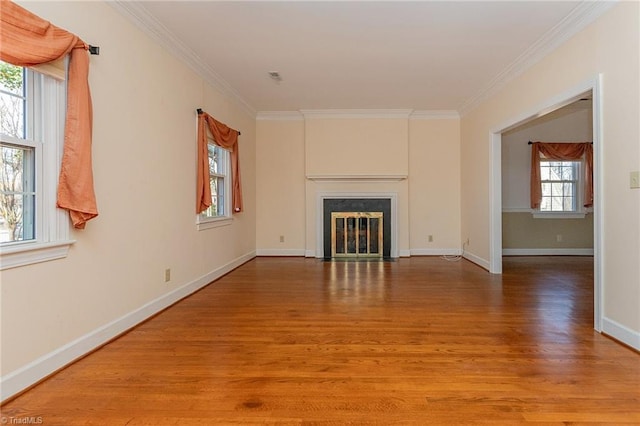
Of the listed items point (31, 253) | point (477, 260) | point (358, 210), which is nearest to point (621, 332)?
point (477, 260)

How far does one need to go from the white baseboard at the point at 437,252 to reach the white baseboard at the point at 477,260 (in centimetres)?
19

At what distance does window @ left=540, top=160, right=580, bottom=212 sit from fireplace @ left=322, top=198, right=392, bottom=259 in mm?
2988

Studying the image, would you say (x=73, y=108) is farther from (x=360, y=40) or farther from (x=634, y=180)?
(x=634, y=180)

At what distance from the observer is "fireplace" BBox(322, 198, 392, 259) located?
6.11m

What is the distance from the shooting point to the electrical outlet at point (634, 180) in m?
2.22

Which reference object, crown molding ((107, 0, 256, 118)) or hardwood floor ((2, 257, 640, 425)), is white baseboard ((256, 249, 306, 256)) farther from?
crown molding ((107, 0, 256, 118))

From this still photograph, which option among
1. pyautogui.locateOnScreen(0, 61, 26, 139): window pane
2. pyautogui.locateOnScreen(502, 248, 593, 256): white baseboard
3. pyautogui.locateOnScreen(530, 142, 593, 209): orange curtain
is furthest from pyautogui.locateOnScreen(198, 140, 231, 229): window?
pyautogui.locateOnScreen(530, 142, 593, 209): orange curtain

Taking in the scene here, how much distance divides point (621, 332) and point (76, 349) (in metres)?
3.63

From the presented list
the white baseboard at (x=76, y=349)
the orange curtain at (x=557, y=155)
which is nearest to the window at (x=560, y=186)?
the orange curtain at (x=557, y=155)

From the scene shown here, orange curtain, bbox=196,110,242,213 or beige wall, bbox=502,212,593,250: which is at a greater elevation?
orange curtain, bbox=196,110,242,213

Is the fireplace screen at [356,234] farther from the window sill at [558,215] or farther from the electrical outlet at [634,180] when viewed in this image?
the electrical outlet at [634,180]

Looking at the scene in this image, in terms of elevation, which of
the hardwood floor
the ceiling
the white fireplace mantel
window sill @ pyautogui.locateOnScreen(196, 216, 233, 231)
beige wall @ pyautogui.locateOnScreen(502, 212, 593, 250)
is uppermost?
the ceiling

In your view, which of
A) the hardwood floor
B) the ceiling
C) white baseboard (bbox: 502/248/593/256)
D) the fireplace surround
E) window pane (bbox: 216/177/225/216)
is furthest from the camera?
white baseboard (bbox: 502/248/593/256)

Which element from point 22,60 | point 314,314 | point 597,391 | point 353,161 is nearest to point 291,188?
point 353,161
